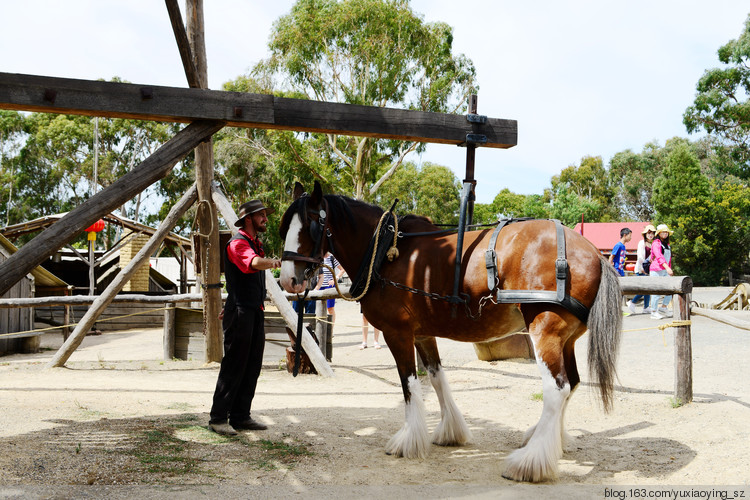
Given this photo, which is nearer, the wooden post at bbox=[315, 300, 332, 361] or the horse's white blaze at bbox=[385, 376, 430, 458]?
the horse's white blaze at bbox=[385, 376, 430, 458]

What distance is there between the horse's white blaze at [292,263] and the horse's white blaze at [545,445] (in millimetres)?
1742

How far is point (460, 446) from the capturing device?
4.42 m

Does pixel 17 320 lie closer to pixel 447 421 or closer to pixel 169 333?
pixel 169 333

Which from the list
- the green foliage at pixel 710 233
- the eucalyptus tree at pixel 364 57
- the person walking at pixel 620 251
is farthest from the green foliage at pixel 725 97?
the person walking at pixel 620 251

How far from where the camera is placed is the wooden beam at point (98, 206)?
377cm

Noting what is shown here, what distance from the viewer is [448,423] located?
14.4 ft

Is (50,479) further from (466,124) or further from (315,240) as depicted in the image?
(466,124)

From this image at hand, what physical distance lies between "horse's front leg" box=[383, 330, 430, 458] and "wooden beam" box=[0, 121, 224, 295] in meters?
2.22

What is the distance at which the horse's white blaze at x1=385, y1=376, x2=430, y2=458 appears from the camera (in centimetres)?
405

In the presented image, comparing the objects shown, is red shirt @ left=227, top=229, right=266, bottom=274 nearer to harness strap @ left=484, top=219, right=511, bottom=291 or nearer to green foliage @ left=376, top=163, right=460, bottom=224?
harness strap @ left=484, top=219, right=511, bottom=291

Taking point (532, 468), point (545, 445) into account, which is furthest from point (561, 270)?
point (532, 468)

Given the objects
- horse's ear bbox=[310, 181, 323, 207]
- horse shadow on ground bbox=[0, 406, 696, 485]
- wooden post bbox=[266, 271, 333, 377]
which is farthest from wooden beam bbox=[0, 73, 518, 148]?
wooden post bbox=[266, 271, 333, 377]

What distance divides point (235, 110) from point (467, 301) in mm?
2427

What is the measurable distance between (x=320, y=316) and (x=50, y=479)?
5.53 m
